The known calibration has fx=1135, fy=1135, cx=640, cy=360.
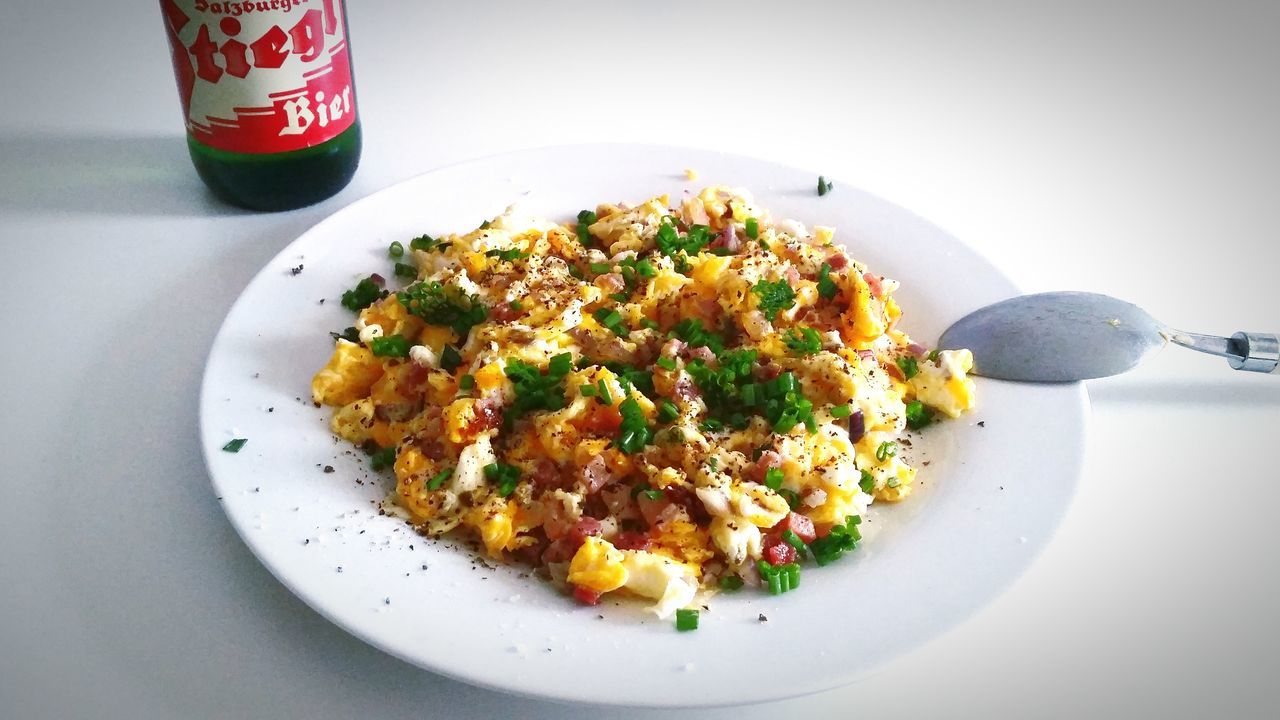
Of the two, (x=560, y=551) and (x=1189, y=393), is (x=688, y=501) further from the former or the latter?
(x=1189, y=393)

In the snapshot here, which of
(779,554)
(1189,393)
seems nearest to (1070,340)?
(1189,393)

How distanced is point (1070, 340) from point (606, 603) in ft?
4.00

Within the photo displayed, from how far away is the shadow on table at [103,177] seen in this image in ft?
11.2

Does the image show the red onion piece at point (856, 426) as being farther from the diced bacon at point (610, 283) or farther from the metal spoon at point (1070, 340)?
the diced bacon at point (610, 283)

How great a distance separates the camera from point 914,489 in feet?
7.38

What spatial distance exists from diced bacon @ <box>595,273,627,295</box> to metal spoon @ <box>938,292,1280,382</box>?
2.44 ft

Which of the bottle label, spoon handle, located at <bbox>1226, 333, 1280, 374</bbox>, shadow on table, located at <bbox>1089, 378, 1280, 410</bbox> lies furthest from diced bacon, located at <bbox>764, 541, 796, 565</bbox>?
the bottle label

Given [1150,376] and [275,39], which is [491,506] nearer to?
[275,39]

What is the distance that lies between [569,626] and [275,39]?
68.8 inches

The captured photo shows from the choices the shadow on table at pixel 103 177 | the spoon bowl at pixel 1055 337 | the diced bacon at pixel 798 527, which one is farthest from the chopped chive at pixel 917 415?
the shadow on table at pixel 103 177

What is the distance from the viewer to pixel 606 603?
1965 mm

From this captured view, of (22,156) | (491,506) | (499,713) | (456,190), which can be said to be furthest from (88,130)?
(499,713)

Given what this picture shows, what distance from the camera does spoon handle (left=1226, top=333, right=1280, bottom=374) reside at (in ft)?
8.70

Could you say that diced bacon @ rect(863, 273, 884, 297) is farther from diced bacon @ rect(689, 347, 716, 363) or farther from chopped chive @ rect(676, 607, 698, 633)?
chopped chive @ rect(676, 607, 698, 633)
